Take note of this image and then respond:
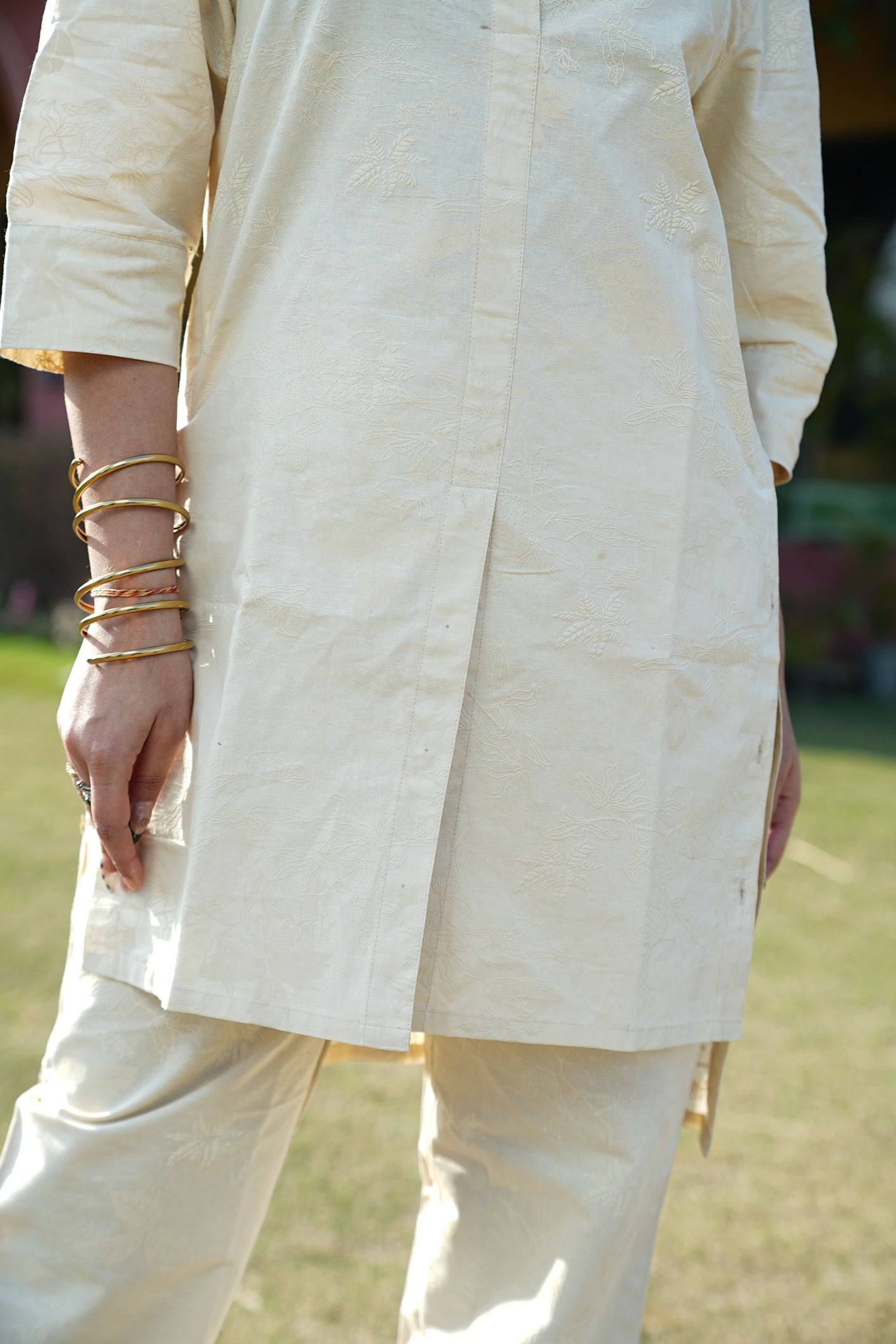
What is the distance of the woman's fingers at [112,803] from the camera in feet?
2.66

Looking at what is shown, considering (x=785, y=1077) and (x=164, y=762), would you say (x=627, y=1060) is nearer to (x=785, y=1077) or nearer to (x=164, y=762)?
(x=164, y=762)

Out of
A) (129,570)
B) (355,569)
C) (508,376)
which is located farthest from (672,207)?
(129,570)

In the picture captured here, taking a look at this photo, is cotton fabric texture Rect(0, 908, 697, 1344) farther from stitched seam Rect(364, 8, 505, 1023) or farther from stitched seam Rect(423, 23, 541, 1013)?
stitched seam Rect(423, 23, 541, 1013)

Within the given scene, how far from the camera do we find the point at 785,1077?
199 centimetres

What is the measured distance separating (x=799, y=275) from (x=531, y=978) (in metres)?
0.64

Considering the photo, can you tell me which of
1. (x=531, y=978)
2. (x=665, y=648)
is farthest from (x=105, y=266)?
(x=531, y=978)

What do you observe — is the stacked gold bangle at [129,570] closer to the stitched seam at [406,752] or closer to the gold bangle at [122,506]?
the gold bangle at [122,506]

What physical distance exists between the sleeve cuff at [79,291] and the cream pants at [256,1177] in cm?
44

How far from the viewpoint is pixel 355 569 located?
0.81m

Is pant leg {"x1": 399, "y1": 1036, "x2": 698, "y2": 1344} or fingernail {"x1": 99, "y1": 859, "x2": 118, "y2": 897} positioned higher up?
fingernail {"x1": 99, "y1": 859, "x2": 118, "y2": 897}

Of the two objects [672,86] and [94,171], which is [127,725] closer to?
[94,171]

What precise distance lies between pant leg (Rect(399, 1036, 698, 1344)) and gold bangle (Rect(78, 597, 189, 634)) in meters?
0.42

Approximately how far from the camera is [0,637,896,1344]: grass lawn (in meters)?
1.38

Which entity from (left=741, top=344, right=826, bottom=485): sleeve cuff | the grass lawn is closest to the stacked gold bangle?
(left=741, top=344, right=826, bottom=485): sleeve cuff
